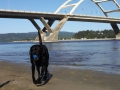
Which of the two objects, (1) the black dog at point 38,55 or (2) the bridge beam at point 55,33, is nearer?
(1) the black dog at point 38,55

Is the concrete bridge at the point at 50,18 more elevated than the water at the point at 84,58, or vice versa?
the concrete bridge at the point at 50,18

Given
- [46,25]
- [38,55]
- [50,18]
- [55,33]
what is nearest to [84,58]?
[38,55]

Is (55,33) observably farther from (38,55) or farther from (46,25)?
(38,55)

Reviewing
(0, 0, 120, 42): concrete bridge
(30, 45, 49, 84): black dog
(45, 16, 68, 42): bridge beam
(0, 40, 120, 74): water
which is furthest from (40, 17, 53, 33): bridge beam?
(30, 45, 49, 84): black dog

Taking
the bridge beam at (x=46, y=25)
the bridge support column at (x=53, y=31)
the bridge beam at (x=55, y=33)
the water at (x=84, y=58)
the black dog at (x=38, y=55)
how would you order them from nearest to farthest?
1. the black dog at (x=38, y=55)
2. the water at (x=84, y=58)
3. the bridge beam at (x=46, y=25)
4. the bridge support column at (x=53, y=31)
5. the bridge beam at (x=55, y=33)

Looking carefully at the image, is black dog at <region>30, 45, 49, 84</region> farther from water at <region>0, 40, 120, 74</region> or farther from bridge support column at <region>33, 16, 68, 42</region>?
bridge support column at <region>33, 16, 68, 42</region>

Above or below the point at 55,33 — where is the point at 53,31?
above

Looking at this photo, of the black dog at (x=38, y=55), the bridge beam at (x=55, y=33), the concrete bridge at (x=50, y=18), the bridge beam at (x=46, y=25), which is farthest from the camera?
the bridge beam at (x=55, y=33)

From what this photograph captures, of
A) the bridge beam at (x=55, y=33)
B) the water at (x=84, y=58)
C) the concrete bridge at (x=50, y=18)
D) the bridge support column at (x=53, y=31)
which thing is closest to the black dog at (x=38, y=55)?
the water at (x=84, y=58)

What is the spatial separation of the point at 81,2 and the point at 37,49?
9813cm

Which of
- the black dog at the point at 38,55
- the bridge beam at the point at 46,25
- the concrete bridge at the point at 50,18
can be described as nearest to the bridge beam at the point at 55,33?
the concrete bridge at the point at 50,18

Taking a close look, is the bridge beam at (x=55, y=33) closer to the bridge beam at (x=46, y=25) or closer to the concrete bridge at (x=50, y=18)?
the concrete bridge at (x=50, y=18)

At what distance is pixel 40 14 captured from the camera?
83562 mm

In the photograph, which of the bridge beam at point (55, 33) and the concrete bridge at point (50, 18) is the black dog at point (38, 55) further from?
the bridge beam at point (55, 33)
